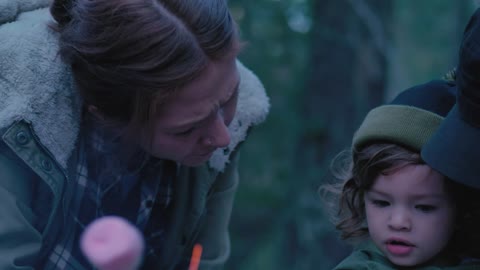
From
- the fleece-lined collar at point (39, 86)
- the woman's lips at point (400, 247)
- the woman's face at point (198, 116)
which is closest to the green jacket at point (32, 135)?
the fleece-lined collar at point (39, 86)

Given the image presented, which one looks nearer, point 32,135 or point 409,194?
point 409,194

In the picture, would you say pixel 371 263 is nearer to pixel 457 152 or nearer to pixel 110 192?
pixel 457 152

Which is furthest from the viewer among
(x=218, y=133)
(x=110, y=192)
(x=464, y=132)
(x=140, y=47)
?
(x=110, y=192)

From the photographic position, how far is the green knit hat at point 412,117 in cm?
188

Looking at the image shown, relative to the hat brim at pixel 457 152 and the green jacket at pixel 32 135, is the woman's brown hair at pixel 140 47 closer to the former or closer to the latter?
the green jacket at pixel 32 135

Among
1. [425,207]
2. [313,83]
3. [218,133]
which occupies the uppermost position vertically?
[425,207]

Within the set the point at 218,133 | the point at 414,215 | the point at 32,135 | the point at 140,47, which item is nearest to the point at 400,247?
the point at 414,215

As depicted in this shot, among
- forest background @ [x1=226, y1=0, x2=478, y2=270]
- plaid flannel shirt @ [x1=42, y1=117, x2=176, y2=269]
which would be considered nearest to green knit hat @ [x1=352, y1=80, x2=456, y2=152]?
plaid flannel shirt @ [x1=42, y1=117, x2=176, y2=269]

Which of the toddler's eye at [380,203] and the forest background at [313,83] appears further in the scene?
the forest background at [313,83]

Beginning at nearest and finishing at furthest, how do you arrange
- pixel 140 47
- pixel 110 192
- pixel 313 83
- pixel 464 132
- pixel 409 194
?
1. pixel 464 132
2. pixel 409 194
3. pixel 140 47
4. pixel 110 192
5. pixel 313 83

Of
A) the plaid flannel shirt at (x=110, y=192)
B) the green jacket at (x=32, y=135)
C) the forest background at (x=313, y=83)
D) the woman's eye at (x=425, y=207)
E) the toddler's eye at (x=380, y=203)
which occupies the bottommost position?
the forest background at (x=313, y=83)

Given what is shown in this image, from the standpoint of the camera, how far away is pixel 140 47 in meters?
2.00

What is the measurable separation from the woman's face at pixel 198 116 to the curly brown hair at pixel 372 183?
38cm

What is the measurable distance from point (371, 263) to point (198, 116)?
602mm
